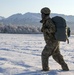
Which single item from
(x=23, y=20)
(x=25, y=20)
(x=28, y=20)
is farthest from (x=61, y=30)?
(x=25, y=20)

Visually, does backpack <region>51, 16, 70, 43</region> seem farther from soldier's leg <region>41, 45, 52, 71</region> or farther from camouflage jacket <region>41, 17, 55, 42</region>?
soldier's leg <region>41, 45, 52, 71</region>

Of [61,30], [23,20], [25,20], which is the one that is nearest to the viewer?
[61,30]

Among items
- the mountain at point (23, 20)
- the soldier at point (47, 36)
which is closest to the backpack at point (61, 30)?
the soldier at point (47, 36)

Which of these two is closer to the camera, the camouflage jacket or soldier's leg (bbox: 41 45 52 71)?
the camouflage jacket

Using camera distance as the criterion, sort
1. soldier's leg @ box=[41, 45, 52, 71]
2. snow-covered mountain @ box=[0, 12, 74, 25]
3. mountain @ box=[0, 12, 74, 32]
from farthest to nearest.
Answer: snow-covered mountain @ box=[0, 12, 74, 25], mountain @ box=[0, 12, 74, 32], soldier's leg @ box=[41, 45, 52, 71]

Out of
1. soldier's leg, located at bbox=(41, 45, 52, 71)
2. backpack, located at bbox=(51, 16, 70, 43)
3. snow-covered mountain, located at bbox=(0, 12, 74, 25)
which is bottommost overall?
snow-covered mountain, located at bbox=(0, 12, 74, 25)

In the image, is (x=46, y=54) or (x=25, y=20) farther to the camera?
(x=25, y=20)

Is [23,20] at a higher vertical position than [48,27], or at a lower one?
lower

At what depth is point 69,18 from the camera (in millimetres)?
125562

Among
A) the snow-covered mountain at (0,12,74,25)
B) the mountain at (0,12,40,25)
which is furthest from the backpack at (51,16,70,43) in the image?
the snow-covered mountain at (0,12,74,25)

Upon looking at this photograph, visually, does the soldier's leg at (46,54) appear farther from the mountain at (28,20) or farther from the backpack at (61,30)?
the mountain at (28,20)

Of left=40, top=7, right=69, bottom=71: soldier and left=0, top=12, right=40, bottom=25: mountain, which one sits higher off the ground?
left=40, top=7, right=69, bottom=71: soldier

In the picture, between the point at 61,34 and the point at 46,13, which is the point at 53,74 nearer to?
the point at 61,34

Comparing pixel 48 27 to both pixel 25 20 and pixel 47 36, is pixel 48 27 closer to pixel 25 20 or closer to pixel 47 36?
pixel 47 36
